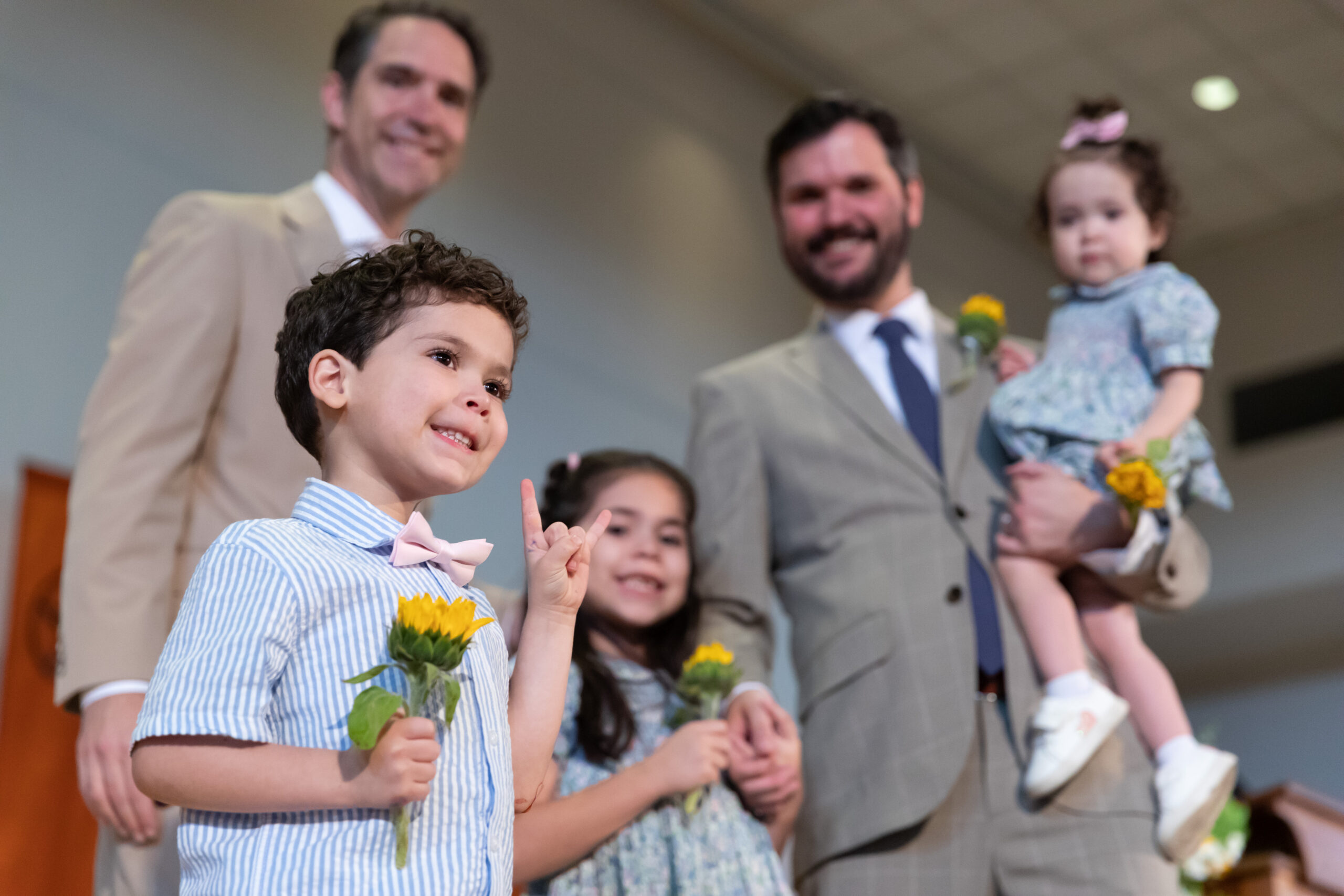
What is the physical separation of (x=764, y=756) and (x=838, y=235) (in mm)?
1074

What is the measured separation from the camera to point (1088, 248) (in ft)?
9.27

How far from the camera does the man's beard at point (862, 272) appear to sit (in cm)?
283

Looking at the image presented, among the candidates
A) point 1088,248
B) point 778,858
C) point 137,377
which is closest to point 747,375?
point 1088,248

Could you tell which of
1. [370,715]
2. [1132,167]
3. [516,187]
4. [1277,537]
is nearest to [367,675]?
[370,715]

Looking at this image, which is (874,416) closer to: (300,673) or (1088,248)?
(1088,248)

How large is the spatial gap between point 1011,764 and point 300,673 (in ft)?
4.46

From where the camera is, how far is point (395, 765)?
1.29 metres

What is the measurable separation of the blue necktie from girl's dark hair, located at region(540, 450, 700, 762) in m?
0.44

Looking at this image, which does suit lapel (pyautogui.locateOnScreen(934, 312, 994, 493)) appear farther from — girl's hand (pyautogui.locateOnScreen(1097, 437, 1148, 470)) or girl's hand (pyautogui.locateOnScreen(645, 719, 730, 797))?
girl's hand (pyautogui.locateOnScreen(645, 719, 730, 797))

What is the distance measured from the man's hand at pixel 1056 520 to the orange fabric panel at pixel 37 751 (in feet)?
8.09

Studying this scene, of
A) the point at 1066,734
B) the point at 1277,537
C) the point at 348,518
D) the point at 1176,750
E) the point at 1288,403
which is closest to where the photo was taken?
the point at 348,518

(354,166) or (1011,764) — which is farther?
(354,166)

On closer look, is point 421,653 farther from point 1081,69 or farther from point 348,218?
point 1081,69

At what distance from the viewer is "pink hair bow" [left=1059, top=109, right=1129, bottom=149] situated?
9.50ft
